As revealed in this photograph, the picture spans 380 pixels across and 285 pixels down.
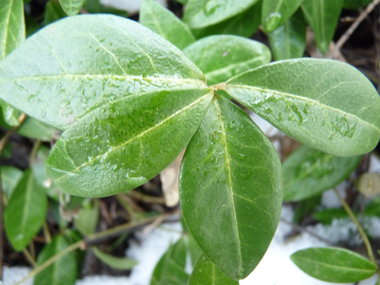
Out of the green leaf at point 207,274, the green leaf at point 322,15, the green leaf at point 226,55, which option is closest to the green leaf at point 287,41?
the green leaf at point 322,15

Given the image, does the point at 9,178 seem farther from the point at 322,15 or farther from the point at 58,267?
the point at 322,15

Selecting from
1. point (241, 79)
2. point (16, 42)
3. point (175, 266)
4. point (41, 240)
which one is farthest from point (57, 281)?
point (241, 79)

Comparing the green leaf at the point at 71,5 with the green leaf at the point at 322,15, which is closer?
the green leaf at the point at 71,5

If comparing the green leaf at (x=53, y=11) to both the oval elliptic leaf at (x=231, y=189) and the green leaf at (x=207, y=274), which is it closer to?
the oval elliptic leaf at (x=231, y=189)

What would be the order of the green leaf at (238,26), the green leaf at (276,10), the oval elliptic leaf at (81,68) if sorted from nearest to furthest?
the oval elliptic leaf at (81,68), the green leaf at (276,10), the green leaf at (238,26)

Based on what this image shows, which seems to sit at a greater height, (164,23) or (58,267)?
(164,23)

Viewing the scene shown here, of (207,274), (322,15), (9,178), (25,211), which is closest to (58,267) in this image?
(25,211)

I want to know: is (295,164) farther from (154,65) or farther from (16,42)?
(16,42)

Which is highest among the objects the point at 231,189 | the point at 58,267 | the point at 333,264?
the point at 231,189
